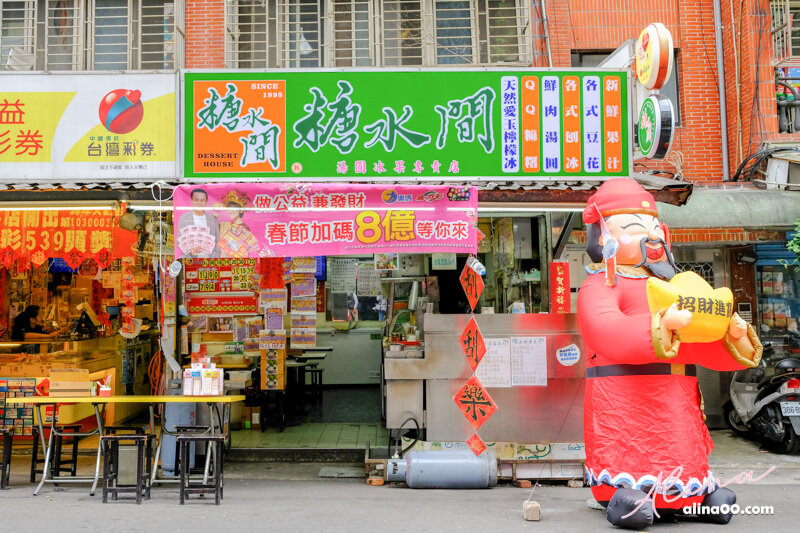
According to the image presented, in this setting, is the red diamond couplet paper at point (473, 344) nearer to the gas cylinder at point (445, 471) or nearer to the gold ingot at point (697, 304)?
the gas cylinder at point (445, 471)

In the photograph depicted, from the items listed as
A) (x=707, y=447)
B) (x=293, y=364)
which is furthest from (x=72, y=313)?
(x=707, y=447)

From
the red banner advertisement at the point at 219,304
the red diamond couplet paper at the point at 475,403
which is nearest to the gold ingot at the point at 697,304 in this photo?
the red diamond couplet paper at the point at 475,403

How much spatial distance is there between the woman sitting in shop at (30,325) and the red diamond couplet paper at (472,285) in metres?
7.27

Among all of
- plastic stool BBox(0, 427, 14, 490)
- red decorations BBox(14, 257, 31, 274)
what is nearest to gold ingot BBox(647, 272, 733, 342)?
plastic stool BBox(0, 427, 14, 490)

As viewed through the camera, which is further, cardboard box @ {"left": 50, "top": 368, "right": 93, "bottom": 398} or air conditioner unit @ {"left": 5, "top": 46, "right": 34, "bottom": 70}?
air conditioner unit @ {"left": 5, "top": 46, "right": 34, "bottom": 70}

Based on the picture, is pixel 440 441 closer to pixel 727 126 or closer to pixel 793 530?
pixel 793 530

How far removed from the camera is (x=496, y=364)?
8023mm

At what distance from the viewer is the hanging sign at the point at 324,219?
7219mm

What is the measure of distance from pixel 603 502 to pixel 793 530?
5.76 ft

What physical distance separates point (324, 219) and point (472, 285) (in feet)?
6.29

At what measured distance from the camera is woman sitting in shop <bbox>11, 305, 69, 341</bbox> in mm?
10812

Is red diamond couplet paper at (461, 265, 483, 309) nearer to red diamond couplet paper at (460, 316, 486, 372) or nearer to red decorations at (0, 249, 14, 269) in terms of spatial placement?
red diamond couplet paper at (460, 316, 486, 372)

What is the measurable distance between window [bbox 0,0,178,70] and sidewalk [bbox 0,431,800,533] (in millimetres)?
6042

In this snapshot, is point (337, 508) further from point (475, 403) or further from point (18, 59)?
point (18, 59)
